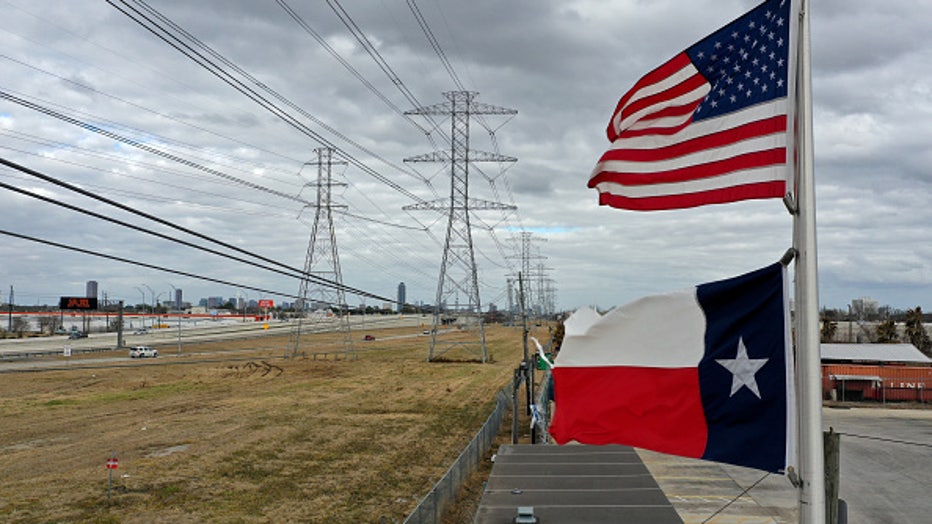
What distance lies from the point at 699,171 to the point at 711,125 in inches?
18.1

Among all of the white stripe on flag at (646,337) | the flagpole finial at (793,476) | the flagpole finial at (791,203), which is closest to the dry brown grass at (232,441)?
the white stripe on flag at (646,337)

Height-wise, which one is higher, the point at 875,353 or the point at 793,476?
the point at 793,476

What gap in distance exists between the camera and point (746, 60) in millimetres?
6852

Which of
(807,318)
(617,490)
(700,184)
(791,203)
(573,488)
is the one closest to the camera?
(807,318)

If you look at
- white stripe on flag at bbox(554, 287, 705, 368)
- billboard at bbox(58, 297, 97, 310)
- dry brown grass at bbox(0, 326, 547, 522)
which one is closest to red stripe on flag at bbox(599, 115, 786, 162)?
white stripe on flag at bbox(554, 287, 705, 368)

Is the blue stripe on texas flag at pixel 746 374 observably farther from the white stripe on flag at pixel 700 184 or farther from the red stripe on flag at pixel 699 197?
the white stripe on flag at pixel 700 184

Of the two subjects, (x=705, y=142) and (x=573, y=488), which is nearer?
(x=705, y=142)

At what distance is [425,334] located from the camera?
154 metres

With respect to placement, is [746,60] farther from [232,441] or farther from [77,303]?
[77,303]

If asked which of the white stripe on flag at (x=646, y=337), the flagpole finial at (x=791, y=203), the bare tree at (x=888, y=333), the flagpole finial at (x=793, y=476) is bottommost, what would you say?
the bare tree at (x=888, y=333)

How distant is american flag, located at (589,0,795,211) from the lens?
6562 millimetres

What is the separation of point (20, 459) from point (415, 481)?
17.7m

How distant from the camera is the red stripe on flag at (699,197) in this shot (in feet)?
21.6

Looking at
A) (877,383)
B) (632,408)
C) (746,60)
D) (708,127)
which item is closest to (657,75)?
(708,127)
